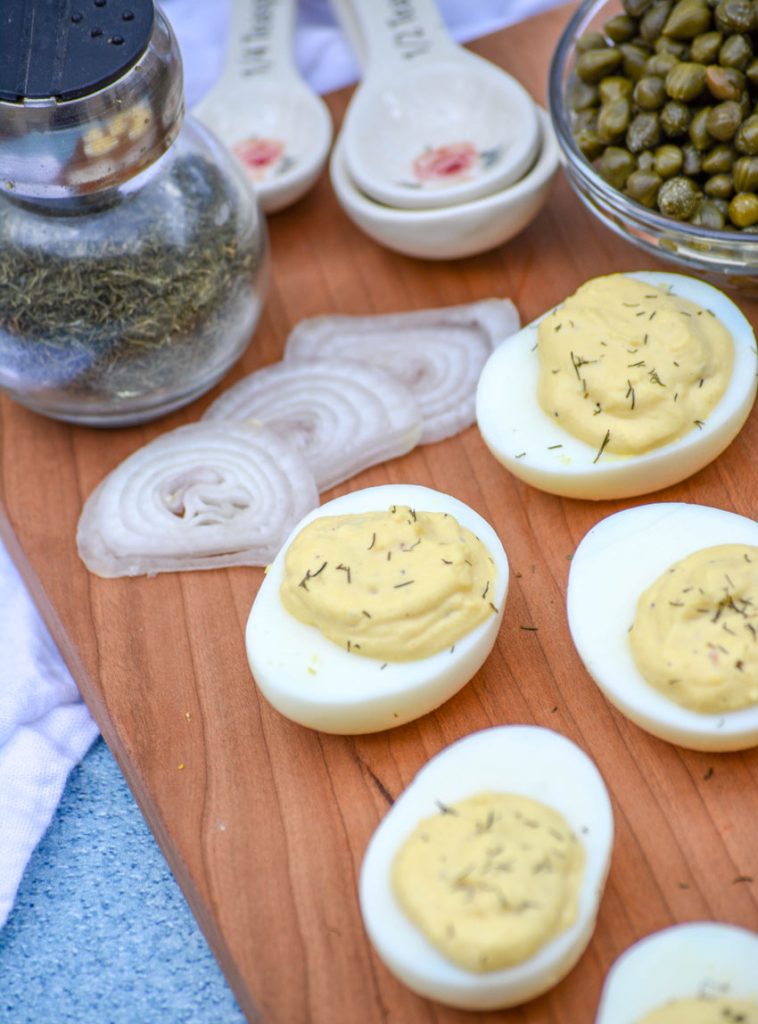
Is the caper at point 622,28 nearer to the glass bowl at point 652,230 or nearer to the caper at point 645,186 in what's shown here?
the glass bowl at point 652,230

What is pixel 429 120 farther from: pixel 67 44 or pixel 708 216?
pixel 67 44

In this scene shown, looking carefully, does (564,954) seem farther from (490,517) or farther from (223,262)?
(223,262)

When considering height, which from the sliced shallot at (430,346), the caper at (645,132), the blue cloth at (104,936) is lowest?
the blue cloth at (104,936)

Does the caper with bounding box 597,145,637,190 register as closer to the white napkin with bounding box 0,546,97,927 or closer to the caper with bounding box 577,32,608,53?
the caper with bounding box 577,32,608,53

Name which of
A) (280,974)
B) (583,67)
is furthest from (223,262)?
(280,974)

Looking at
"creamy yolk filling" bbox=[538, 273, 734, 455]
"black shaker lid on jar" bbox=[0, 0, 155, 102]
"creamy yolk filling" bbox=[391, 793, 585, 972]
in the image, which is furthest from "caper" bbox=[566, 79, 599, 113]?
"creamy yolk filling" bbox=[391, 793, 585, 972]

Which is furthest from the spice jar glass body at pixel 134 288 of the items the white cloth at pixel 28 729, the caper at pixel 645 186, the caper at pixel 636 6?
the caper at pixel 636 6

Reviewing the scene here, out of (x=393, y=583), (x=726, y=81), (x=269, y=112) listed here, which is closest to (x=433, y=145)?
(x=269, y=112)

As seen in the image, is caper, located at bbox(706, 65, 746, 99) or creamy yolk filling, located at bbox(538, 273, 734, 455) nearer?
creamy yolk filling, located at bbox(538, 273, 734, 455)
